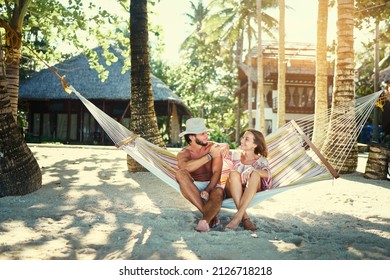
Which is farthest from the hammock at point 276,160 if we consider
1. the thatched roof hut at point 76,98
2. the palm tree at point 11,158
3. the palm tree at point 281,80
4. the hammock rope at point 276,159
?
the thatched roof hut at point 76,98

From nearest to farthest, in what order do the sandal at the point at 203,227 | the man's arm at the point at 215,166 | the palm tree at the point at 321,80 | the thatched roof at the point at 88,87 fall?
the sandal at the point at 203,227
the man's arm at the point at 215,166
the palm tree at the point at 321,80
the thatched roof at the point at 88,87

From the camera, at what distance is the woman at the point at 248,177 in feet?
8.93

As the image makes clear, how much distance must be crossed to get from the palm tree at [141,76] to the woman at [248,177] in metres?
2.54

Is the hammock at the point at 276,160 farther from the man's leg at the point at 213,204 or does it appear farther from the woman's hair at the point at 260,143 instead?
the woman's hair at the point at 260,143

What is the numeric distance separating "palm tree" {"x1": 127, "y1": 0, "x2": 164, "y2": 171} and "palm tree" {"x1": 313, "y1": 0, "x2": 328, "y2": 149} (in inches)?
123

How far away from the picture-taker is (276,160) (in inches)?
131

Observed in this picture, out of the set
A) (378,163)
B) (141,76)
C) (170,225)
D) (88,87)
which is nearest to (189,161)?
(170,225)

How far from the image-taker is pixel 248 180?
276 cm

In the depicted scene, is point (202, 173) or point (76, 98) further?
point (76, 98)

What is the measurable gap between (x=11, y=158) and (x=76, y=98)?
472 inches

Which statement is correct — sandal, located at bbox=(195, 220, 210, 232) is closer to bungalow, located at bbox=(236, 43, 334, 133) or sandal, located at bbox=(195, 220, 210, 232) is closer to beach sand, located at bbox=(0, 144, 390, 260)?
beach sand, located at bbox=(0, 144, 390, 260)

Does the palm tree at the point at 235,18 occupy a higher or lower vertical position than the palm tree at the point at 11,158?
higher

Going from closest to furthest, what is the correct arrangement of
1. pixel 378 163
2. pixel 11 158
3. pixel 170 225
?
1. pixel 170 225
2. pixel 11 158
3. pixel 378 163

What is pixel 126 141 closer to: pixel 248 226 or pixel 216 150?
pixel 216 150
